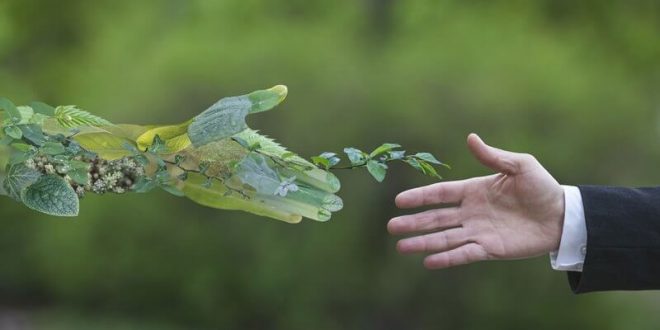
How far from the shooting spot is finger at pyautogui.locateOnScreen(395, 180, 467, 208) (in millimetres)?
1147

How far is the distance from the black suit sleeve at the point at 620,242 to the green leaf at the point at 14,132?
2.58ft

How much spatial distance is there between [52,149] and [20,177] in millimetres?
52

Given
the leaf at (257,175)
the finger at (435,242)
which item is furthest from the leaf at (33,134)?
the finger at (435,242)

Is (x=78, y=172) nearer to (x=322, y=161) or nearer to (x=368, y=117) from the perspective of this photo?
(x=322, y=161)

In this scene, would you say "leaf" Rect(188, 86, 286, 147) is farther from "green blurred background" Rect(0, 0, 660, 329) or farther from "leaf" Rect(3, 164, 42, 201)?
"green blurred background" Rect(0, 0, 660, 329)

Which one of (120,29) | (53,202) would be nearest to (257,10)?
(120,29)

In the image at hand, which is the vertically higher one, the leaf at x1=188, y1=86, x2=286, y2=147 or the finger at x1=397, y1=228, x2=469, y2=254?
the leaf at x1=188, y1=86, x2=286, y2=147

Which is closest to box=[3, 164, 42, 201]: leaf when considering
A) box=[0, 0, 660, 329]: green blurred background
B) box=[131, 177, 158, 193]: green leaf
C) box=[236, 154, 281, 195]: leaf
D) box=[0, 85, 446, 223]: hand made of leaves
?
box=[0, 85, 446, 223]: hand made of leaves

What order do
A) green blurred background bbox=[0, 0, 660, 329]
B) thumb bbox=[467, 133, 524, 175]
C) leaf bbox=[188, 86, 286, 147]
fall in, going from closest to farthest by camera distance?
leaf bbox=[188, 86, 286, 147]
thumb bbox=[467, 133, 524, 175]
green blurred background bbox=[0, 0, 660, 329]

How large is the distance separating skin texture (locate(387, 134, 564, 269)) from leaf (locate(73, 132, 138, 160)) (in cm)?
40

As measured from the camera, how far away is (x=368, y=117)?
270 centimetres

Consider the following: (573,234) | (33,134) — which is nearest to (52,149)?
(33,134)

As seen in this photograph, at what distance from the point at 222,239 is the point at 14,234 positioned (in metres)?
0.82

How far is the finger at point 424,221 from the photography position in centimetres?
116
